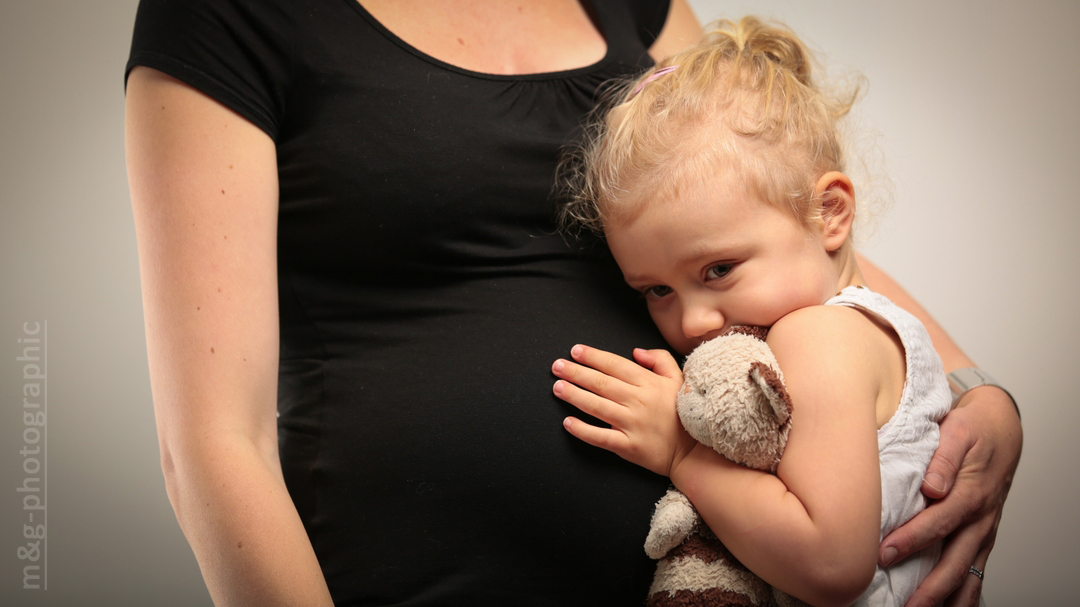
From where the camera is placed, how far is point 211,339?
0.67 m

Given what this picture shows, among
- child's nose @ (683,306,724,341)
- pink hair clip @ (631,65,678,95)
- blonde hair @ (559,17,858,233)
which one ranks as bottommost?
child's nose @ (683,306,724,341)

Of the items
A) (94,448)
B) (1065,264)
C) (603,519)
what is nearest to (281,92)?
(603,519)

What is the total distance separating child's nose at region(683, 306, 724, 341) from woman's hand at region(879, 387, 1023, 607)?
0.30 meters

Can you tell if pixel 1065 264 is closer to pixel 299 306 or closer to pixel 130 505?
pixel 299 306

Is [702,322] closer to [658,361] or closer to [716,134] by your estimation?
[658,361]

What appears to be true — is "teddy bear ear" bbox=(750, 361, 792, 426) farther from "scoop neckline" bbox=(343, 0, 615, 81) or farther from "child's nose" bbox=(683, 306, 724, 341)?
"scoop neckline" bbox=(343, 0, 615, 81)

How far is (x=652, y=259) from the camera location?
0.80 m

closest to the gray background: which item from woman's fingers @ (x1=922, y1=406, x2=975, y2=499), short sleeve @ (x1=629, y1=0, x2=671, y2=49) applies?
short sleeve @ (x1=629, y1=0, x2=671, y2=49)

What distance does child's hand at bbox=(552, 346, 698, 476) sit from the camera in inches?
29.1

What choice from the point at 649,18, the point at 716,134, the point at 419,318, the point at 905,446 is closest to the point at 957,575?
the point at 905,446

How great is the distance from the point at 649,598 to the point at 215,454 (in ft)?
1.68

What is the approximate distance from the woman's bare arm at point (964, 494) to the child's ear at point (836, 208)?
281 mm

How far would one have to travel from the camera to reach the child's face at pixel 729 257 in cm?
75

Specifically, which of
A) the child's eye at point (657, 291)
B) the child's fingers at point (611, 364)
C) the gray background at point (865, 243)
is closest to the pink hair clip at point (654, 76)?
the child's eye at point (657, 291)
